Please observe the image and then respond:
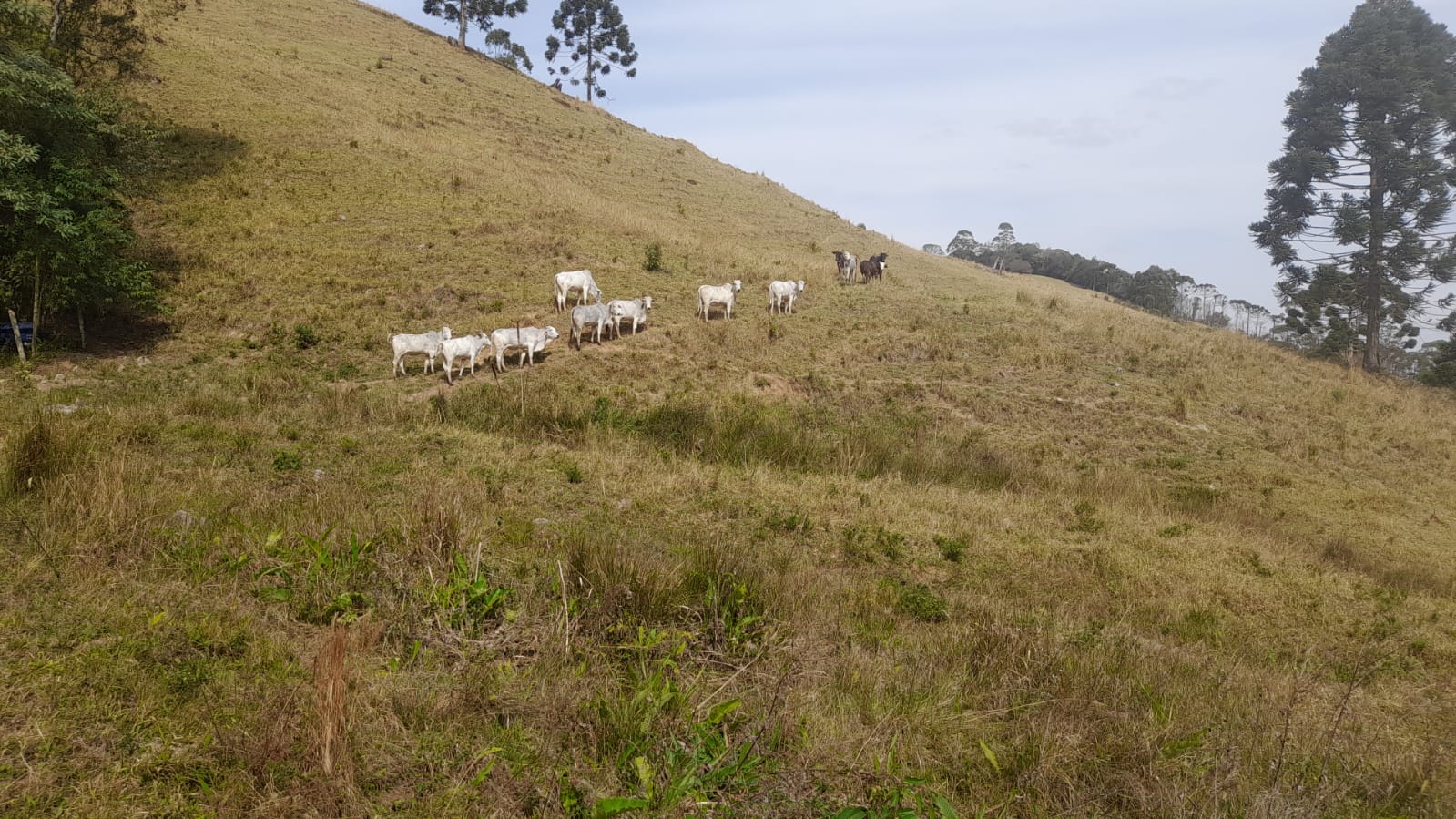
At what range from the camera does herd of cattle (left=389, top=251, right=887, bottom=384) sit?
48.1 feet

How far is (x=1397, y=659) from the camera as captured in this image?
23.6 feet

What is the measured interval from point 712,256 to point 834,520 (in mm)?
17884

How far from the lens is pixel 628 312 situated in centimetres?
1750

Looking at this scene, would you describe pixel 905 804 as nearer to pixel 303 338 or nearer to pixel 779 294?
pixel 303 338

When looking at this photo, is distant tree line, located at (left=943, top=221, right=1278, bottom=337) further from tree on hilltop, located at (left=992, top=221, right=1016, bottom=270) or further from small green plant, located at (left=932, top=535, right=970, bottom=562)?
small green plant, located at (left=932, top=535, right=970, bottom=562)

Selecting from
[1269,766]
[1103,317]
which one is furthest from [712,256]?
[1269,766]

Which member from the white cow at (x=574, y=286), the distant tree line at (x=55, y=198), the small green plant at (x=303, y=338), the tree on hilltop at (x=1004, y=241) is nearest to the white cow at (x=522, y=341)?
the white cow at (x=574, y=286)

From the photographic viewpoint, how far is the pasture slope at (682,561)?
11.1 ft

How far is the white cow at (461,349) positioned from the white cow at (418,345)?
0.71 feet

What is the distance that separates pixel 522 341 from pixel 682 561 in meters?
10.9

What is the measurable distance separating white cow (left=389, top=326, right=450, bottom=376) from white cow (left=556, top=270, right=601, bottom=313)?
3673 millimetres

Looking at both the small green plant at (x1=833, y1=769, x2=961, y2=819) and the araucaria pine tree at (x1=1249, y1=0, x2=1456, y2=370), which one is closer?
the small green plant at (x1=833, y1=769, x2=961, y2=819)

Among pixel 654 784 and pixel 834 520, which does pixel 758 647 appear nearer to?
pixel 654 784

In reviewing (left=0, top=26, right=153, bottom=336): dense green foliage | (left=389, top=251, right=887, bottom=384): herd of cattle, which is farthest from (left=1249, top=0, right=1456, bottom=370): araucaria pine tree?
(left=0, top=26, right=153, bottom=336): dense green foliage
